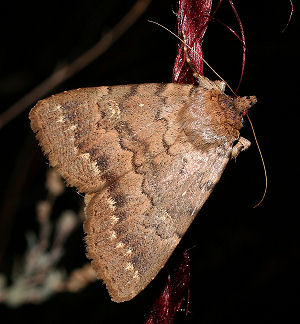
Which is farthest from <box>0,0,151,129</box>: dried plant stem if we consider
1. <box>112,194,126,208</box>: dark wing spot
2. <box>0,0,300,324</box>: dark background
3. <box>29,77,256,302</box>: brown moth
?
<box>112,194,126,208</box>: dark wing spot

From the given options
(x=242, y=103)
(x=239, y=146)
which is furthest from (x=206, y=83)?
(x=239, y=146)

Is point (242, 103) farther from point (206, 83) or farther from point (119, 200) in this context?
point (119, 200)

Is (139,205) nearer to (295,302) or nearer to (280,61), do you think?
(280,61)

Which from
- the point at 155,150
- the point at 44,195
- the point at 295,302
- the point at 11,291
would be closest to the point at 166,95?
the point at 155,150

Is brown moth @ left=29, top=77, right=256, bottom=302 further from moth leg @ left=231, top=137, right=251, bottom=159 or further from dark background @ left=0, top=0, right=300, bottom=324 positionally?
dark background @ left=0, top=0, right=300, bottom=324

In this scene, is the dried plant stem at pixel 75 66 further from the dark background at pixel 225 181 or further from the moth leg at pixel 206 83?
the moth leg at pixel 206 83

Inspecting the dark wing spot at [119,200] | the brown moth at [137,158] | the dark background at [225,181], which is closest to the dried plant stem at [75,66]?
the dark background at [225,181]
